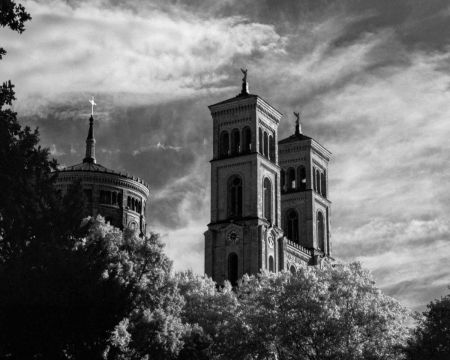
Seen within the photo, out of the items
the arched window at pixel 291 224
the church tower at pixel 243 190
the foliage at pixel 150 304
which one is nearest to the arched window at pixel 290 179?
the arched window at pixel 291 224

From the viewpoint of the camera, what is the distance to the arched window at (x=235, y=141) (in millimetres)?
105500

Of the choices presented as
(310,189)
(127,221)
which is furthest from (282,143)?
(127,221)

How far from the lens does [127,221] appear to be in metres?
127

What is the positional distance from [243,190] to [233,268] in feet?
29.5

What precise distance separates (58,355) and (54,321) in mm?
1429

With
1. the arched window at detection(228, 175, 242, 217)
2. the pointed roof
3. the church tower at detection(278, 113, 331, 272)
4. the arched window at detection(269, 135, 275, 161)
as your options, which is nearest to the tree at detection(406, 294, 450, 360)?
the arched window at detection(228, 175, 242, 217)

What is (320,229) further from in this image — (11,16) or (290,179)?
(11,16)

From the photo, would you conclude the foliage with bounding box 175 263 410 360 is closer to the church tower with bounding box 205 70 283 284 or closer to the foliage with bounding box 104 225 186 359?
the foliage with bounding box 104 225 186 359

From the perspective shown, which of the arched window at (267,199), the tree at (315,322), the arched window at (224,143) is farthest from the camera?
the arched window at (224,143)

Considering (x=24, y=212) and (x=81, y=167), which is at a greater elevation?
(x=81, y=167)

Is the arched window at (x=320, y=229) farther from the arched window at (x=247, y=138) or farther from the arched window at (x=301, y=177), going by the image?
the arched window at (x=247, y=138)

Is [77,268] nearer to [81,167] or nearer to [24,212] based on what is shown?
[24,212]

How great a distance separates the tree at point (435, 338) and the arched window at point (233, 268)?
47.8m

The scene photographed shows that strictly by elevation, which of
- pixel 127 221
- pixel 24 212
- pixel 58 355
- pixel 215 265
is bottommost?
pixel 58 355
